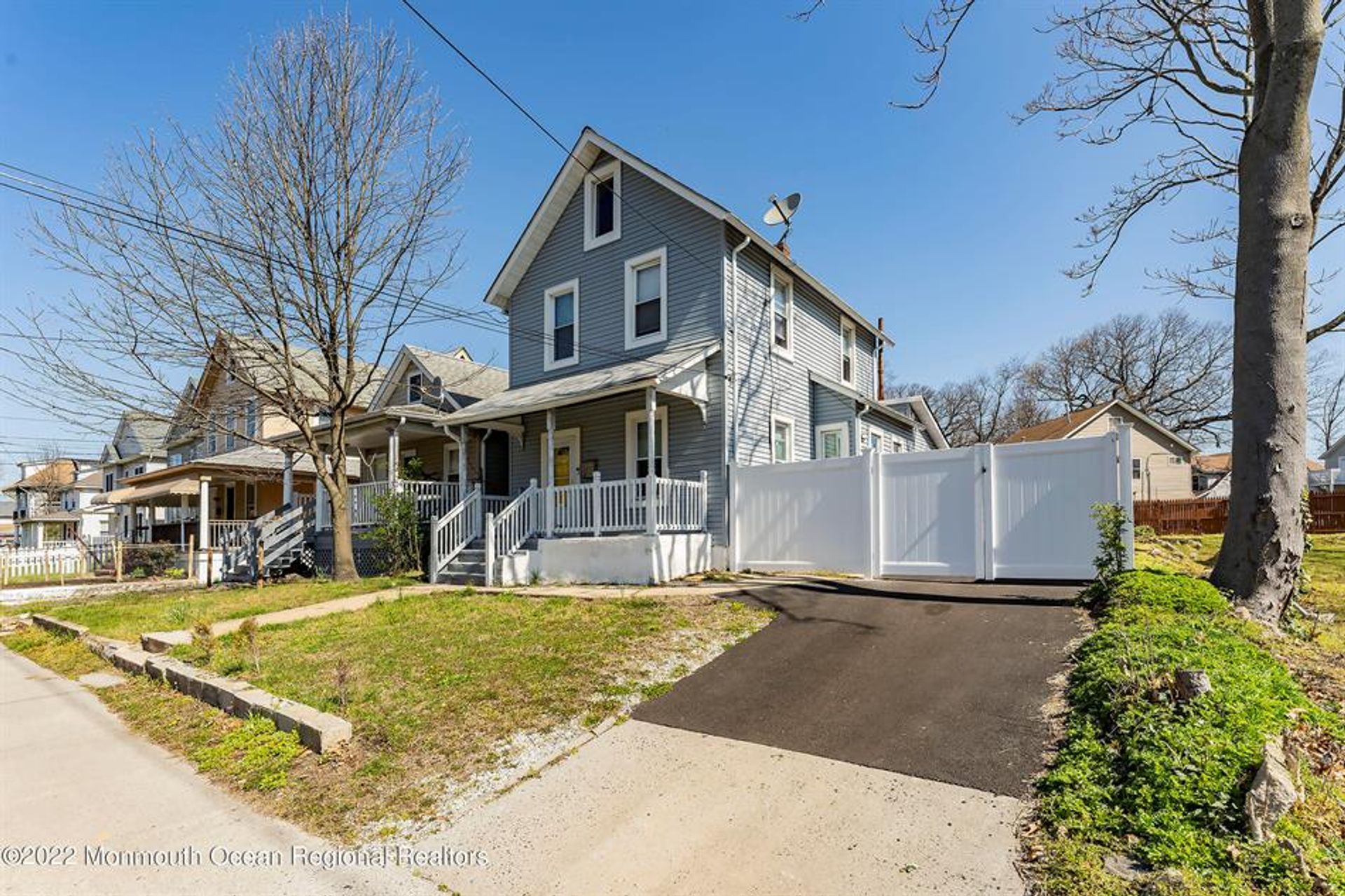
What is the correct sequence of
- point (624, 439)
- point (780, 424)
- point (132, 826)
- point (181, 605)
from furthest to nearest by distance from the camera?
1. point (780, 424)
2. point (624, 439)
3. point (181, 605)
4. point (132, 826)

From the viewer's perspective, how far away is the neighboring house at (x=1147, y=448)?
32.1 m

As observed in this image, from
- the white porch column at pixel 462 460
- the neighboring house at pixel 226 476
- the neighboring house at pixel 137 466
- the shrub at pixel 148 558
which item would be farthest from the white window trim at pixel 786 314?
the neighboring house at pixel 137 466

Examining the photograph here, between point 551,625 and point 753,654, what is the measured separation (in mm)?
2640

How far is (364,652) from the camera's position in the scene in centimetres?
696

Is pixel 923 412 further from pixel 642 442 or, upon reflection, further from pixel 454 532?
pixel 454 532

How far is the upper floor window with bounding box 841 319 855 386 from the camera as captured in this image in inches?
675

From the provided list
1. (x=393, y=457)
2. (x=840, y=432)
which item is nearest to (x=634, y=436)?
(x=840, y=432)

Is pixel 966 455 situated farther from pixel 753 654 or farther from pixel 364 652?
pixel 364 652

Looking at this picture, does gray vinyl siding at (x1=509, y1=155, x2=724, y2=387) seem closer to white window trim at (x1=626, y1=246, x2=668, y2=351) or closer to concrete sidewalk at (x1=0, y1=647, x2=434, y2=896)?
white window trim at (x1=626, y1=246, x2=668, y2=351)

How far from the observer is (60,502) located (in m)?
52.2

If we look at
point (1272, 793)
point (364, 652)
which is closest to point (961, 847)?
point (1272, 793)

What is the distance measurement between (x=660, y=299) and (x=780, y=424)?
3679mm

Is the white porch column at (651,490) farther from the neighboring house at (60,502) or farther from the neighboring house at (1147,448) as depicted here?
the neighboring house at (60,502)

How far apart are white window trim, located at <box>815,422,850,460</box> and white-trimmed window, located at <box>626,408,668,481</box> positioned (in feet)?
14.0
